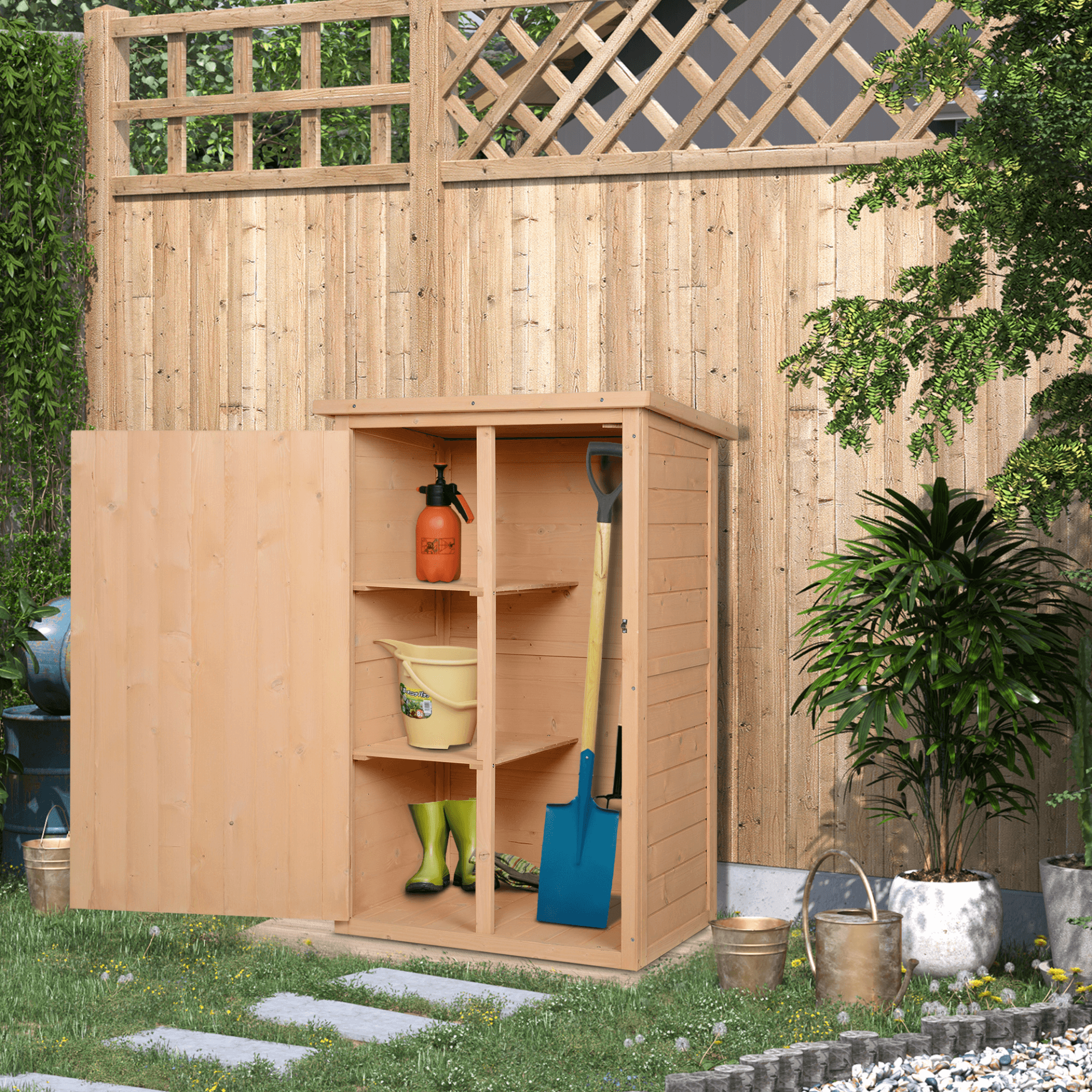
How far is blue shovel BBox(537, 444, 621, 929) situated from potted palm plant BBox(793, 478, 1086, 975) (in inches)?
24.7

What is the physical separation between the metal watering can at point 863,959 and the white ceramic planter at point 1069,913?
18.1 inches

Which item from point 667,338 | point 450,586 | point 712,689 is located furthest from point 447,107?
point 712,689

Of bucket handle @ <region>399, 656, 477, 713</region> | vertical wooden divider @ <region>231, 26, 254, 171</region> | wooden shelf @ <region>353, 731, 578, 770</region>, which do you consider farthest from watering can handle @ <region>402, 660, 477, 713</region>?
vertical wooden divider @ <region>231, 26, 254, 171</region>

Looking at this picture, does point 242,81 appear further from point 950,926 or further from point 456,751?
point 950,926

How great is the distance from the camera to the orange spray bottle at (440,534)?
3992 mm

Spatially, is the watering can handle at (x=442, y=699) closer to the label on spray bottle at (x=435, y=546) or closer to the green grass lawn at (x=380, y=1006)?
the label on spray bottle at (x=435, y=546)

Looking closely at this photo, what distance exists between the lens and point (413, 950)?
12.3 ft

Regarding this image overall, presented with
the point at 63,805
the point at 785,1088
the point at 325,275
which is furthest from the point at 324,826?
the point at 325,275

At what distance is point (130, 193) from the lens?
4.94 meters

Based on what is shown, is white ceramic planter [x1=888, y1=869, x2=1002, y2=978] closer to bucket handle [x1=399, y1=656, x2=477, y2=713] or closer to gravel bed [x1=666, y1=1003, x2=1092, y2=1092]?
gravel bed [x1=666, y1=1003, x2=1092, y2=1092]

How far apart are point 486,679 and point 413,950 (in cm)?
84

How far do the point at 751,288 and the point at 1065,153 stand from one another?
172cm

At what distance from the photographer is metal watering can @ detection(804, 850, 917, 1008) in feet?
10.4

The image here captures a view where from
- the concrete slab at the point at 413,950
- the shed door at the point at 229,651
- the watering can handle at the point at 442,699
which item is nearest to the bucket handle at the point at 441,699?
the watering can handle at the point at 442,699
